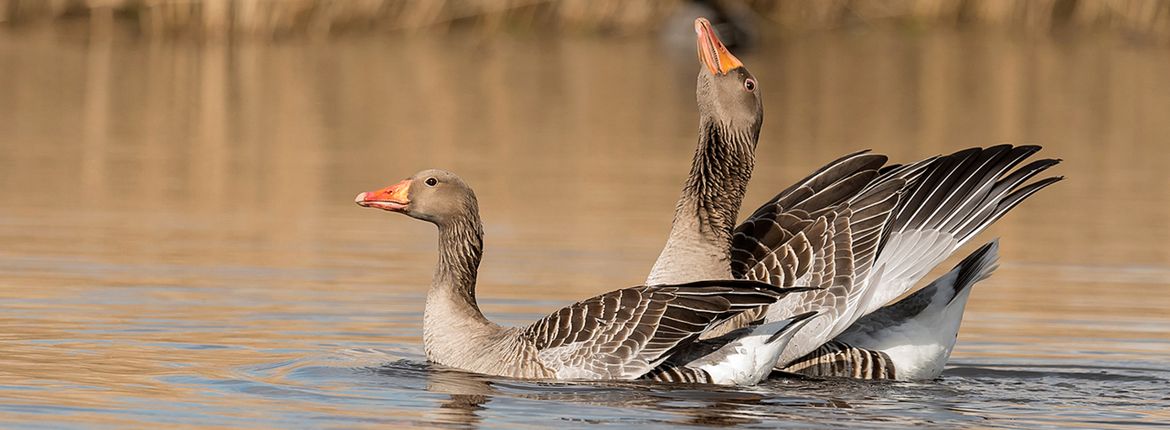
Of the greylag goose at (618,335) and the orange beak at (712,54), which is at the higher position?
the orange beak at (712,54)

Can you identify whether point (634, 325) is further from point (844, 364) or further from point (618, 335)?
point (844, 364)

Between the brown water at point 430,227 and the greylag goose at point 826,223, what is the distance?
1.45 feet

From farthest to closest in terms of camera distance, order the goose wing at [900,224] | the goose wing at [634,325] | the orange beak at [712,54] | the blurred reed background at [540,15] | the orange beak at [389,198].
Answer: the blurred reed background at [540,15] → the orange beak at [712,54] → the goose wing at [900,224] → the orange beak at [389,198] → the goose wing at [634,325]

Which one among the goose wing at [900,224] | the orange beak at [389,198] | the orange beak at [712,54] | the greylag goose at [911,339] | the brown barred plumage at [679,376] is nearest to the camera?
the brown barred plumage at [679,376]

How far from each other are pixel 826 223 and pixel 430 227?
5774mm

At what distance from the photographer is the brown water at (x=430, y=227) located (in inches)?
389

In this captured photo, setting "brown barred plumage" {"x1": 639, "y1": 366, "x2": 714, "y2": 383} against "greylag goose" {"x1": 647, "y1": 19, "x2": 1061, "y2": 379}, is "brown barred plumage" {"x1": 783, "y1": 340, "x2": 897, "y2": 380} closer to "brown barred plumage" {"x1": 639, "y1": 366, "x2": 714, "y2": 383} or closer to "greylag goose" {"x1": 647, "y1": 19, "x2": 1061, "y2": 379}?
"greylag goose" {"x1": 647, "y1": 19, "x2": 1061, "y2": 379}

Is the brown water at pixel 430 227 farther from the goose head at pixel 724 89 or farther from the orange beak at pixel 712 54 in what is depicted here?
the orange beak at pixel 712 54

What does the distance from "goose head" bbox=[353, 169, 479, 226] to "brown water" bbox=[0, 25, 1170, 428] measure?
2.72 ft

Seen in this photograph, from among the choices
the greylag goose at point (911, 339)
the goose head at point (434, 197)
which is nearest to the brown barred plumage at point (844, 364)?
the greylag goose at point (911, 339)

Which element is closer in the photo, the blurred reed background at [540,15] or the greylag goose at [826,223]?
the greylag goose at [826,223]

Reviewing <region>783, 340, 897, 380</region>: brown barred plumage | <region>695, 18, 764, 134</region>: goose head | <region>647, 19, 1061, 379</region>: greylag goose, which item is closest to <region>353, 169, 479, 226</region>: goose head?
<region>647, 19, 1061, 379</region>: greylag goose

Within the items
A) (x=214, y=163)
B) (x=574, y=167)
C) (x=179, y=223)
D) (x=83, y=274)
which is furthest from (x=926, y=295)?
(x=214, y=163)

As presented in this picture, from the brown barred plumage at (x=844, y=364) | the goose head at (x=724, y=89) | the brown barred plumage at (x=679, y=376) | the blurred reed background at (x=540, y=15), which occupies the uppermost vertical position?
the blurred reed background at (x=540, y=15)
